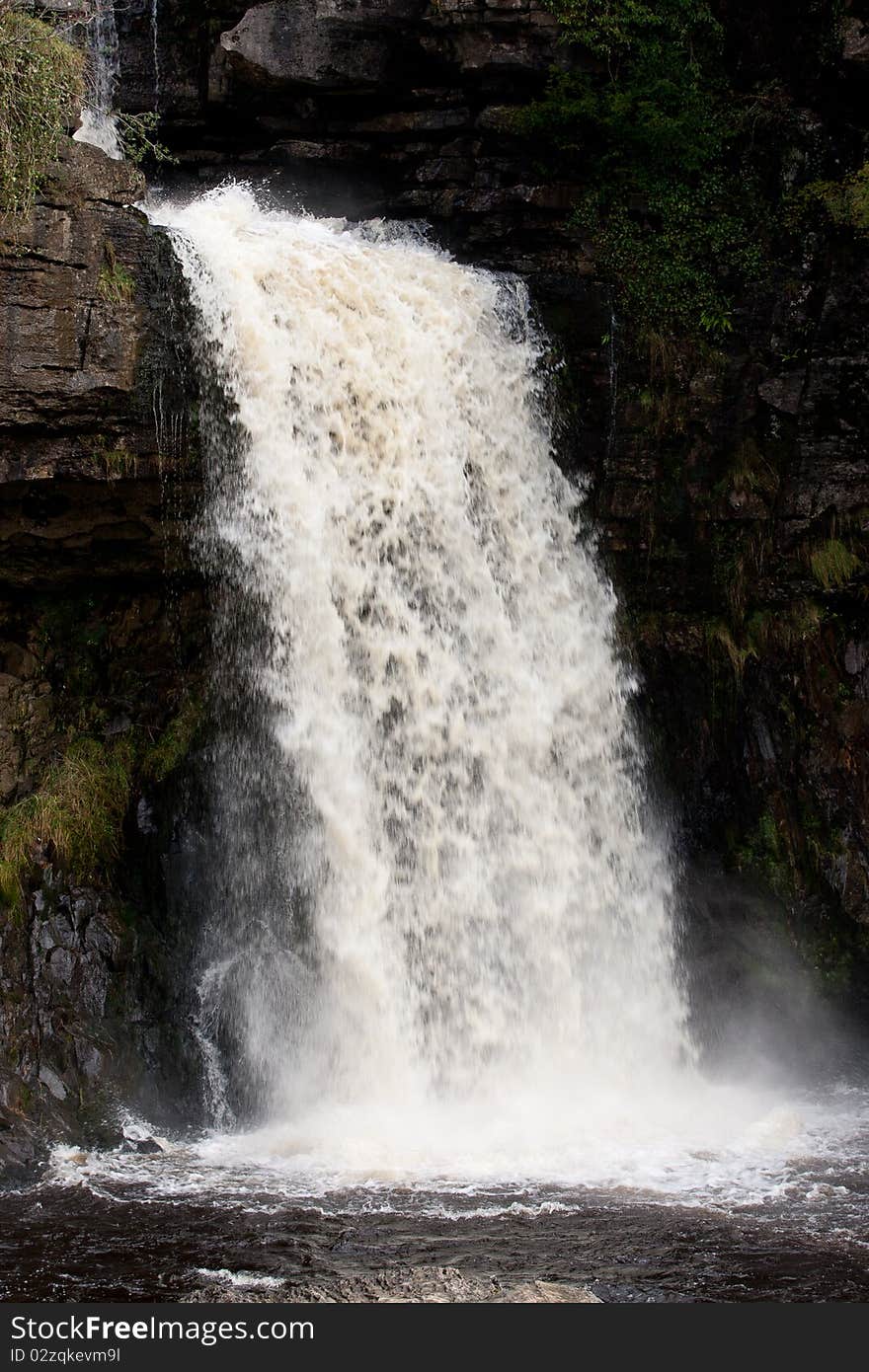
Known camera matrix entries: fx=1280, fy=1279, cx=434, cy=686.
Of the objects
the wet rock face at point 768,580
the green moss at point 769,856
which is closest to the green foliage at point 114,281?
the wet rock face at point 768,580

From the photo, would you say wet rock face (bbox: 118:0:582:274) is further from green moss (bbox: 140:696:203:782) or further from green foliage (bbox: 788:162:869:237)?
green moss (bbox: 140:696:203:782)

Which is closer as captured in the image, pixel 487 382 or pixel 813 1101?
pixel 813 1101

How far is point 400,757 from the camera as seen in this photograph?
11406mm

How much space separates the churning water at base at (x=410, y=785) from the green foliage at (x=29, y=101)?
58.7 inches

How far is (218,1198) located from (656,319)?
9.80m

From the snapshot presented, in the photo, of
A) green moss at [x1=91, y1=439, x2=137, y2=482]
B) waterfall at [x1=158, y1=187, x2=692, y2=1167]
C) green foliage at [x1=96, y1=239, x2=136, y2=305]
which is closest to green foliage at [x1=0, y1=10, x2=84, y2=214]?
green foliage at [x1=96, y1=239, x2=136, y2=305]

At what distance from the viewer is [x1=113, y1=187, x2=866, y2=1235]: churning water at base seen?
10.8 metres

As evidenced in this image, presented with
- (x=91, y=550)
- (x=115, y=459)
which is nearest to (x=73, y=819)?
(x=91, y=550)

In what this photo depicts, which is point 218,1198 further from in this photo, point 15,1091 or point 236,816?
point 236,816

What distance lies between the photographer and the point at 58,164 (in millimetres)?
10805

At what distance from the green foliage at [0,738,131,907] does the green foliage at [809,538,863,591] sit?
7206 mm

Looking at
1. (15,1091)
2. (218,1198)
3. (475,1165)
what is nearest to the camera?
(218,1198)

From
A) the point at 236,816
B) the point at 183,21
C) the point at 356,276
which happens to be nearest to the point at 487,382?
the point at 356,276

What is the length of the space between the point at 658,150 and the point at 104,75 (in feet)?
22.4
